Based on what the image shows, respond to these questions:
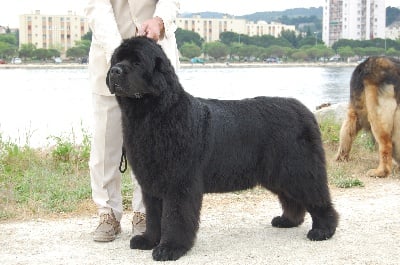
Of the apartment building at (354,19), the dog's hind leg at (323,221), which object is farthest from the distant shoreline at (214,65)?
the dog's hind leg at (323,221)

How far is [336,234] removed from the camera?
17.0 ft

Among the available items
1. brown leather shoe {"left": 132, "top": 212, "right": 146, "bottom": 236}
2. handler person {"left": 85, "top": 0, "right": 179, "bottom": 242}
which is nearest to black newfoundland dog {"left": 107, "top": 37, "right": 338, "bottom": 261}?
brown leather shoe {"left": 132, "top": 212, "right": 146, "bottom": 236}

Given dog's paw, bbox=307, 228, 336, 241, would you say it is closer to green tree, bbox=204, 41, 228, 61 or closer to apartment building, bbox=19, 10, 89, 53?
green tree, bbox=204, 41, 228, 61

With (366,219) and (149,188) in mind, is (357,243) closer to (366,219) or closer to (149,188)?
(366,219)

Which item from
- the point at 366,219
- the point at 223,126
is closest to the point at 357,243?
the point at 366,219

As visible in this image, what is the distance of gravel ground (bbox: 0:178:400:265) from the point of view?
14.8 ft

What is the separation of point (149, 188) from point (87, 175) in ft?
11.5

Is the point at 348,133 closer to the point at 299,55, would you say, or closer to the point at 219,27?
the point at 299,55

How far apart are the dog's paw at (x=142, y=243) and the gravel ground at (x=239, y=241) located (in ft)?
0.18

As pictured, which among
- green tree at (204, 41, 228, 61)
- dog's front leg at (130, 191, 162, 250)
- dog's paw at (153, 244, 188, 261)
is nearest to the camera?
dog's paw at (153, 244, 188, 261)

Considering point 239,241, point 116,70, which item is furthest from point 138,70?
point 239,241

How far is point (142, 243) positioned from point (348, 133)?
478cm

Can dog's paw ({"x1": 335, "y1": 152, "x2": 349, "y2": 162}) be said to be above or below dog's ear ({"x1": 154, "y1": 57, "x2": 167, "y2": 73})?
below

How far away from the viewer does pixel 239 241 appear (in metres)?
5.03
